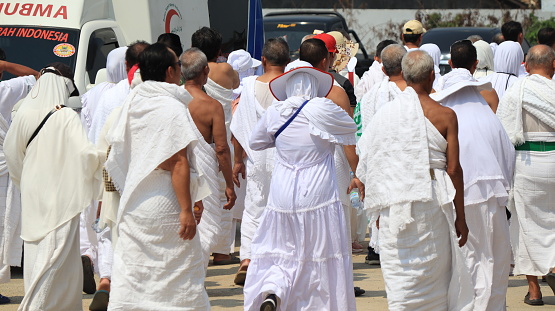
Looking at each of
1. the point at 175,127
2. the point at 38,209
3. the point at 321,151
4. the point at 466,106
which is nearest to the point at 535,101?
the point at 466,106

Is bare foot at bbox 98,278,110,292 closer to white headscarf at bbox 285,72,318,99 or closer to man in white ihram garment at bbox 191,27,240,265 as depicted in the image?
man in white ihram garment at bbox 191,27,240,265

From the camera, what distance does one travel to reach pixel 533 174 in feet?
29.1

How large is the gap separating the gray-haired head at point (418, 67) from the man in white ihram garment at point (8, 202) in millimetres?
4121

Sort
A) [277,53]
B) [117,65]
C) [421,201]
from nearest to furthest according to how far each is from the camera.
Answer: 1. [421,201]
2. [277,53]
3. [117,65]

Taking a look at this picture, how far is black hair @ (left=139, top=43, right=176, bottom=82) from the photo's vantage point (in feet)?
22.6

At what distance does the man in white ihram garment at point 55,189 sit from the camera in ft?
25.2

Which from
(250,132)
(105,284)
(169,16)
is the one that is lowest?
(105,284)

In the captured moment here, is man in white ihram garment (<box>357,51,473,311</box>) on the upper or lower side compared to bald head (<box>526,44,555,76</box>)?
lower

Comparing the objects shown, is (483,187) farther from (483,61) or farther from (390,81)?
(483,61)

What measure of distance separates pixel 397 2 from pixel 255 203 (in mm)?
22496

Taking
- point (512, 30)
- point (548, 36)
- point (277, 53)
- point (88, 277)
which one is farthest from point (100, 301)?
point (548, 36)

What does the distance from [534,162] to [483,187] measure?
135 cm

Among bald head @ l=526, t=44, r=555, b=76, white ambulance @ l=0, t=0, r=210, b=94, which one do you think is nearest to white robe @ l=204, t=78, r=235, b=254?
white ambulance @ l=0, t=0, r=210, b=94

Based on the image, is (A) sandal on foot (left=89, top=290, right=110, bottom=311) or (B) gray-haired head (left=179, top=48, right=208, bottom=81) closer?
(A) sandal on foot (left=89, top=290, right=110, bottom=311)
